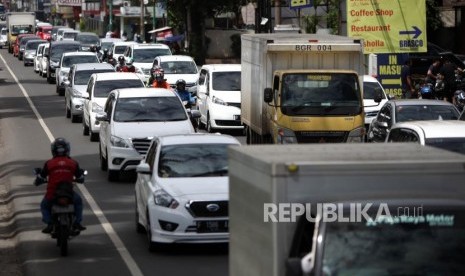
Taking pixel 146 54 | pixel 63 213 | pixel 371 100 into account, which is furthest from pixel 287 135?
pixel 146 54

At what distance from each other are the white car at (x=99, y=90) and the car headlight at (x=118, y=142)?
745cm

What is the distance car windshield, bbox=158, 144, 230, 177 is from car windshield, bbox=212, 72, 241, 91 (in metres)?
15.7

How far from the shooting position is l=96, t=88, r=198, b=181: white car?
917 inches

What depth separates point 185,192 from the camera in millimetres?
15867

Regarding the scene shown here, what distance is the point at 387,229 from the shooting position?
8.11 metres

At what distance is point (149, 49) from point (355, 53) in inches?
1003

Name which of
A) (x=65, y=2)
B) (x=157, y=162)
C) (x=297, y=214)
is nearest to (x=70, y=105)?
(x=157, y=162)

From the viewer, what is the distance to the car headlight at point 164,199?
51.8ft

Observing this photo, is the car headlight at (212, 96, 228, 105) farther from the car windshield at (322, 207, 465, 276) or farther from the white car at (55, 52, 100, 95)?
the car windshield at (322, 207, 465, 276)

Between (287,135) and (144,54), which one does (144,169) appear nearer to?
(287,135)

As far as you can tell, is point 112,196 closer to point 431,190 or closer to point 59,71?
point 431,190

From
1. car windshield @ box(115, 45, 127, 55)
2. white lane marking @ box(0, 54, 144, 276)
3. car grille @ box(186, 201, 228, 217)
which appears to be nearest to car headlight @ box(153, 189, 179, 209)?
car grille @ box(186, 201, 228, 217)

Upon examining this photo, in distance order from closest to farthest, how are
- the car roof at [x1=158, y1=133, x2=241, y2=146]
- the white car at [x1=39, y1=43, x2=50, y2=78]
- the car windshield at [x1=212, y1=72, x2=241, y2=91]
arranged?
1. the car roof at [x1=158, y1=133, x2=241, y2=146]
2. the car windshield at [x1=212, y1=72, x2=241, y2=91]
3. the white car at [x1=39, y1=43, x2=50, y2=78]

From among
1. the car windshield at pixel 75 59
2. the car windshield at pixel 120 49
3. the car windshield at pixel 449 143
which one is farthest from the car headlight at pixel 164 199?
the car windshield at pixel 120 49
